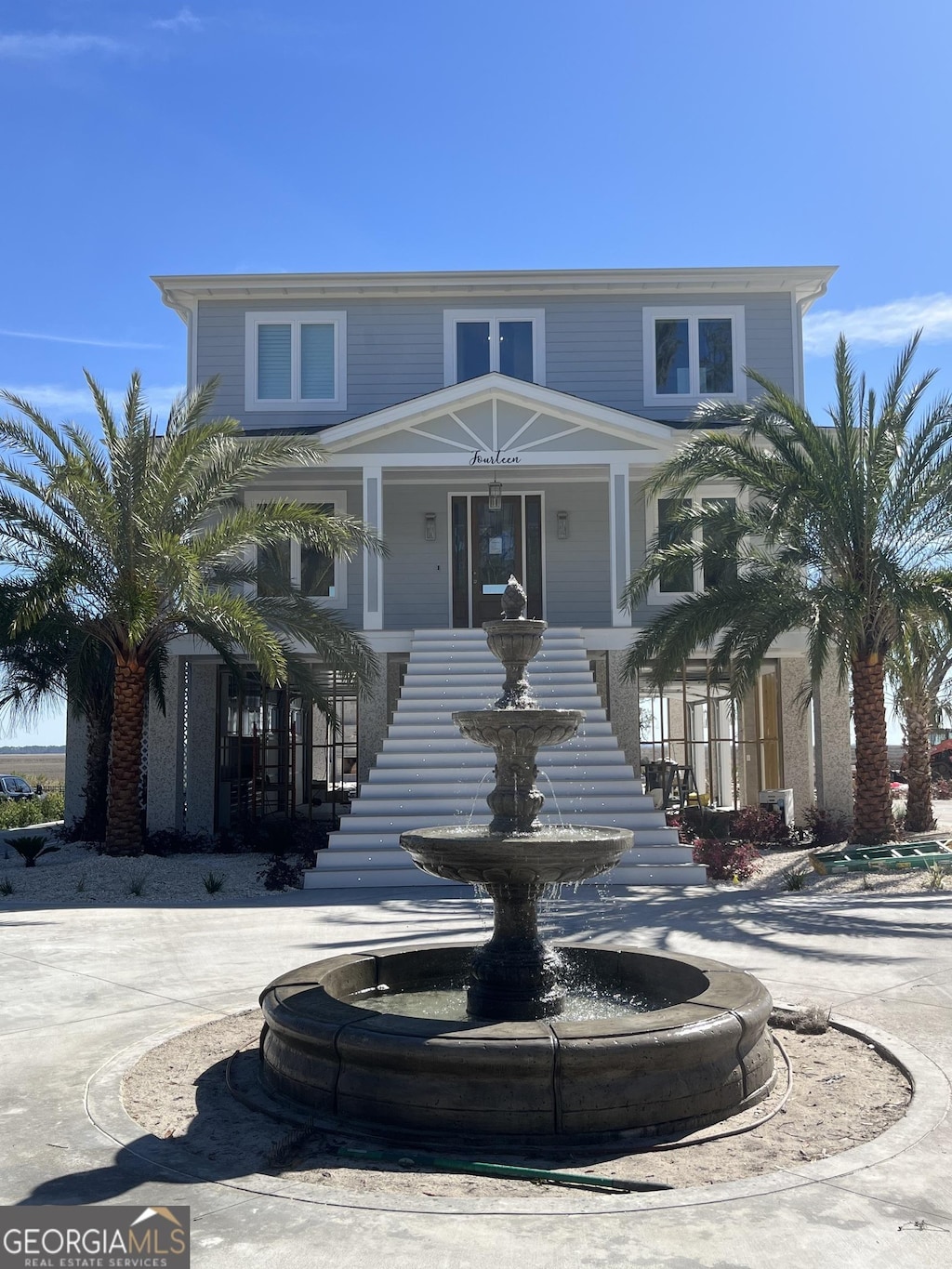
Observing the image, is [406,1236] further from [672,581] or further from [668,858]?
[672,581]

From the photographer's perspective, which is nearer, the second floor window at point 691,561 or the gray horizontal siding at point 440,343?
the second floor window at point 691,561

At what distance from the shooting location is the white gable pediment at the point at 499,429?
1830 centimetres

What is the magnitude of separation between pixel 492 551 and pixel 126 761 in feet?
26.3

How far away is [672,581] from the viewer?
20391mm

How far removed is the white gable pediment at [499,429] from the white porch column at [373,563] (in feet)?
1.48

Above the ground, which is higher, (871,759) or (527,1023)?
(871,759)

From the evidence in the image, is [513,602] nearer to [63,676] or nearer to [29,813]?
[63,676]

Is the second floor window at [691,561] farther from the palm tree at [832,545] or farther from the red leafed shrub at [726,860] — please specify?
the red leafed shrub at [726,860]

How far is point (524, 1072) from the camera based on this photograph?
4.90 m

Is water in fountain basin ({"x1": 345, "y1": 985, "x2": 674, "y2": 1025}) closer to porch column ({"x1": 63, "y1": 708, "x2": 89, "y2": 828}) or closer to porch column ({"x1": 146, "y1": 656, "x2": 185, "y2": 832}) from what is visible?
porch column ({"x1": 146, "y1": 656, "x2": 185, "y2": 832})

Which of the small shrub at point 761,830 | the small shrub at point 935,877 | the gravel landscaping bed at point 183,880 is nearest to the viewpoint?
the small shrub at point 935,877

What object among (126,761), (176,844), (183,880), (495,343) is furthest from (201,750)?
(495,343)

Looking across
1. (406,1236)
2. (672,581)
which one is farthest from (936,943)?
(672,581)

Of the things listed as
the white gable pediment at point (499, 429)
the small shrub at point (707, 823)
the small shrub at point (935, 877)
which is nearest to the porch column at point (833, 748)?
the small shrub at point (707, 823)
